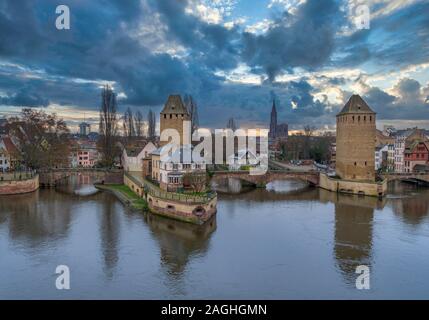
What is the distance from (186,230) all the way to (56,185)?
2438cm

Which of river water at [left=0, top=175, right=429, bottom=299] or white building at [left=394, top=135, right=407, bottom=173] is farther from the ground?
white building at [left=394, top=135, right=407, bottom=173]

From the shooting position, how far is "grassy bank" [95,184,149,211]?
27062mm

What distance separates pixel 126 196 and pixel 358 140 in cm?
Answer: 2243

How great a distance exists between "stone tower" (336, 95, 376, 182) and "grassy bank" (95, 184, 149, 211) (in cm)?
→ 2055

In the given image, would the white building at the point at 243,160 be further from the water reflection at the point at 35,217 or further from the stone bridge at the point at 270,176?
the water reflection at the point at 35,217

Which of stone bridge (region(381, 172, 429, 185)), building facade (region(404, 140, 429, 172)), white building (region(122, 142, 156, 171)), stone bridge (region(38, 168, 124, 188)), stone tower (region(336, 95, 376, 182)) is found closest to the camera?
stone tower (region(336, 95, 376, 182))

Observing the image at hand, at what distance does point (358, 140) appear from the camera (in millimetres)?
37062

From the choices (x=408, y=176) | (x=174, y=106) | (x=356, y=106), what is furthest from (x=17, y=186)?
(x=408, y=176)

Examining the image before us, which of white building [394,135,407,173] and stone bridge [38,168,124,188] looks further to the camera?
white building [394,135,407,173]

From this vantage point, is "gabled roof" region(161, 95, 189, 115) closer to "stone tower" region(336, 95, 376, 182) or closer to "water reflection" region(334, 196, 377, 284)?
"stone tower" region(336, 95, 376, 182)

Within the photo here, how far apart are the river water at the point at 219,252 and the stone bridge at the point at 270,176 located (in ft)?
31.7

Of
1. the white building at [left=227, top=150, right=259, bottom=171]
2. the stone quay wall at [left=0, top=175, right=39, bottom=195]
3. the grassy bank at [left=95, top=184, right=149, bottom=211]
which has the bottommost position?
the grassy bank at [left=95, top=184, right=149, bottom=211]

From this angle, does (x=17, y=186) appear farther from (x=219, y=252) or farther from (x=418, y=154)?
(x=418, y=154)

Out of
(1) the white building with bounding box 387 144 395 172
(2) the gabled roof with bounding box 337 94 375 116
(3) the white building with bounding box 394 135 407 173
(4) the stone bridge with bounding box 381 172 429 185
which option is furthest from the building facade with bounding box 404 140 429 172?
(2) the gabled roof with bounding box 337 94 375 116
